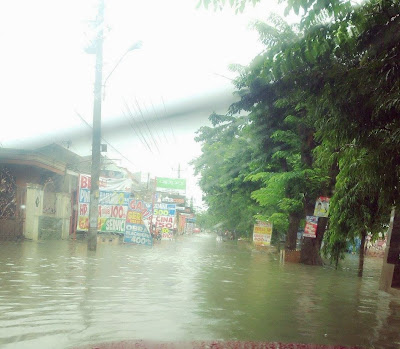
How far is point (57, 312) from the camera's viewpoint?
6.54 m

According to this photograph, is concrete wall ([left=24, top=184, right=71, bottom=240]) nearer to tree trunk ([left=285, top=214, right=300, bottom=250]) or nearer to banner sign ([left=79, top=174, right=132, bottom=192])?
banner sign ([left=79, top=174, right=132, bottom=192])

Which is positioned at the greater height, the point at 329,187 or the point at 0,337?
the point at 329,187

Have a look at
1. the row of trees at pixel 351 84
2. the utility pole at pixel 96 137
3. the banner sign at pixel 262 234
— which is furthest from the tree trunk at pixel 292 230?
the row of trees at pixel 351 84

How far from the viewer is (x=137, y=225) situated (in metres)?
26.1

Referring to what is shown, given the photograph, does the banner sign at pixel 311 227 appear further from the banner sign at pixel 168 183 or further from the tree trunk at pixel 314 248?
the banner sign at pixel 168 183

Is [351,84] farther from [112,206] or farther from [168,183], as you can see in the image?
[168,183]

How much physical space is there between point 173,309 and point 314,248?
1461 cm

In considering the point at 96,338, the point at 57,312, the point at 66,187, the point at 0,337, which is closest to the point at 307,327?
the point at 96,338

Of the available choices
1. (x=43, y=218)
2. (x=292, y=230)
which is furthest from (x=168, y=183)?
(x=292, y=230)

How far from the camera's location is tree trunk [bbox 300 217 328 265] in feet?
67.4

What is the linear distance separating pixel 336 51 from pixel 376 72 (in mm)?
595

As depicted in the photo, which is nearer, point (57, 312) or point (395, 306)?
point (57, 312)

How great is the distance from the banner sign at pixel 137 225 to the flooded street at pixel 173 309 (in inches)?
512

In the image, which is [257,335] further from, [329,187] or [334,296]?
[329,187]
